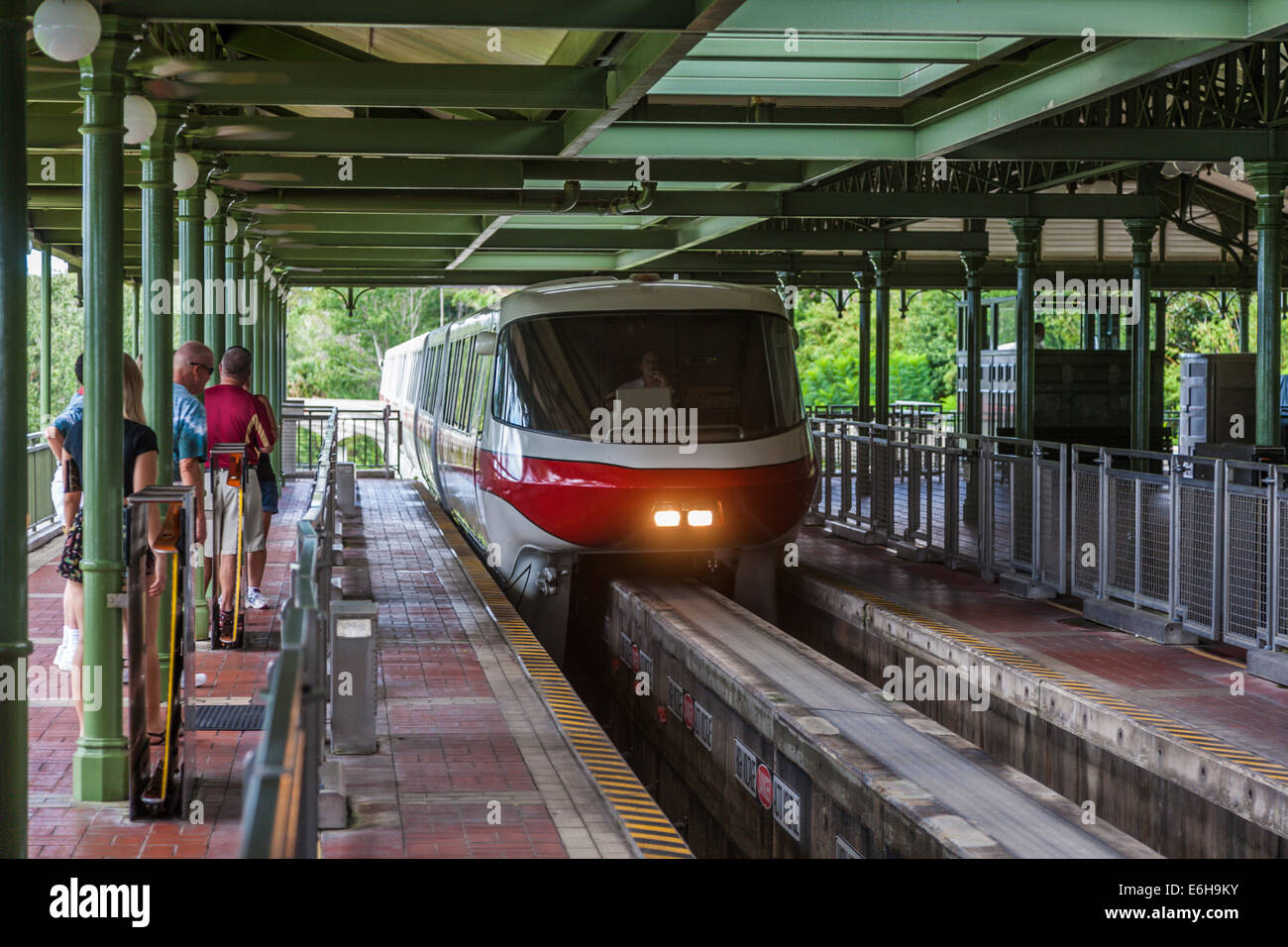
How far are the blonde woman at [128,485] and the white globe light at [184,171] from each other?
12.3ft

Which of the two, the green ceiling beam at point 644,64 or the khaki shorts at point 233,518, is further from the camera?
the khaki shorts at point 233,518

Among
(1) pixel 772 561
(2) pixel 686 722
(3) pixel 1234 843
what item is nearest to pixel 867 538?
(1) pixel 772 561

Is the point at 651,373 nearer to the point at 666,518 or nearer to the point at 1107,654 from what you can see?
the point at 666,518

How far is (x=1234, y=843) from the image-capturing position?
7.70 meters

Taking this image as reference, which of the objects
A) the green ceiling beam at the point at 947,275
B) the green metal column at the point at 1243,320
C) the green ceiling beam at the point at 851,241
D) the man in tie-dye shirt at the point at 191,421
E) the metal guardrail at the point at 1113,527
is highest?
the green ceiling beam at the point at 947,275

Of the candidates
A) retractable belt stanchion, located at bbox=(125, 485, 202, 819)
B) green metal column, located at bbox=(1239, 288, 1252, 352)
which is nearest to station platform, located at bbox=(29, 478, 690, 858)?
retractable belt stanchion, located at bbox=(125, 485, 202, 819)

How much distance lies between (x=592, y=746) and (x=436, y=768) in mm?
933

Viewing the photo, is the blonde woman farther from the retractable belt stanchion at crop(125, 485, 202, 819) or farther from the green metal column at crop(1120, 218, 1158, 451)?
the green metal column at crop(1120, 218, 1158, 451)

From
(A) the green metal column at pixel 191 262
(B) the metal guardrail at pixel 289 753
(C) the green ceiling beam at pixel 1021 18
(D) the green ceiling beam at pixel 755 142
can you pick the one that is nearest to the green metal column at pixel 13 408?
(B) the metal guardrail at pixel 289 753

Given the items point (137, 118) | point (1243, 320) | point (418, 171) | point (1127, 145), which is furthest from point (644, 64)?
point (1243, 320)

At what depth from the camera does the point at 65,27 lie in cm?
656

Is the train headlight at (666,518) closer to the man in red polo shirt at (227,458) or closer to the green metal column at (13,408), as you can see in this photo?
the man in red polo shirt at (227,458)

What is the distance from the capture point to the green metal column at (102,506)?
7156mm
